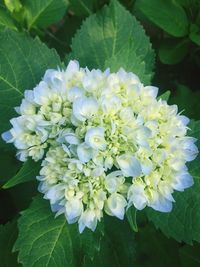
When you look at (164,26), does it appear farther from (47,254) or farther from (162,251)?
(47,254)

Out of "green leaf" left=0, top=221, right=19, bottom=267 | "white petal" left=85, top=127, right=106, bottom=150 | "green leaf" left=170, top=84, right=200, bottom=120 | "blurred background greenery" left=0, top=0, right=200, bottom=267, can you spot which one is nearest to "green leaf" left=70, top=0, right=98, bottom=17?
"blurred background greenery" left=0, top=0, right=200, bottom=267

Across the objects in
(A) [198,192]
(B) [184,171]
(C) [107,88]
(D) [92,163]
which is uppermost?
(C) [107,88]

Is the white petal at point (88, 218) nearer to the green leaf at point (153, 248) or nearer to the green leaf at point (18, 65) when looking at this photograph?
the green leaf at point (18, 65)

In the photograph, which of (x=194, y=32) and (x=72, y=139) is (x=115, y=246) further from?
(x=194, y=32)

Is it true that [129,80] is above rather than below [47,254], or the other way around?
above

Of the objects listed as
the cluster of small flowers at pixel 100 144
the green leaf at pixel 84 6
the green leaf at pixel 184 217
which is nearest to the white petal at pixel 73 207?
the cluster of small flowers at pixel 100 144

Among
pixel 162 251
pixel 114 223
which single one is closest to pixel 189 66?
pixel 162 251

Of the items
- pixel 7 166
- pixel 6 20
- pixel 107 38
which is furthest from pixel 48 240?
pixel 6 20
